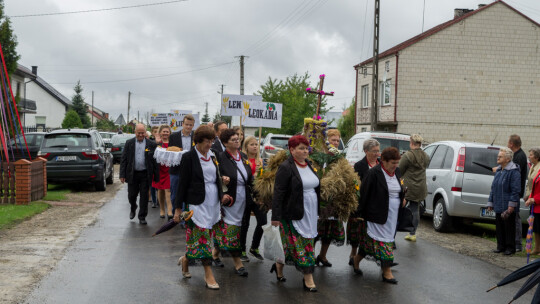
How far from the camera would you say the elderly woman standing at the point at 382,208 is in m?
7.00

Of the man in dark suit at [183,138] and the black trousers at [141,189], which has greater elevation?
the man in dark suit at [183,138]

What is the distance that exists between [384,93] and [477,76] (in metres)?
5.65

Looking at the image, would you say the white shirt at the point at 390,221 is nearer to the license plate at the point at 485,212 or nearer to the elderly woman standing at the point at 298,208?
the elderly woman standing at the point at 298,208

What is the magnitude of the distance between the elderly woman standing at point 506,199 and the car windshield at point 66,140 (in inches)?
460

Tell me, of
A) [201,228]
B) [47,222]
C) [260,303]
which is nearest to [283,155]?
[201,228]

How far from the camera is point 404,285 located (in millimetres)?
6891

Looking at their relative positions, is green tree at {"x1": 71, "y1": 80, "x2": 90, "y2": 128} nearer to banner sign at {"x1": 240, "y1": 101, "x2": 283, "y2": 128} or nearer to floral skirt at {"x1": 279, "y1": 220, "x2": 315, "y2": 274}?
banner sign at {"x1": 240, "y1": 101, "x2": 283, "y2": 128}

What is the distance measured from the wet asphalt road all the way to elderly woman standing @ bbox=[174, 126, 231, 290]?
379mm

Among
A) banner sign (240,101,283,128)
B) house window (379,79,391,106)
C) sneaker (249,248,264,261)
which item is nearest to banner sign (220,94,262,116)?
banner sign (240,101,283,128)

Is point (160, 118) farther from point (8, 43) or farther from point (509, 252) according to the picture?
point (509, 252)

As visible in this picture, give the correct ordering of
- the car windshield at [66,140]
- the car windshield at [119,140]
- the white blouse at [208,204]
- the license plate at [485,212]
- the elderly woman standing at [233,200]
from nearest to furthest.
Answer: the white blouse at [208,204]
the elderly woman standing at [233,200]
the license plate at [485,212]
the car windshield at [66,140]
the car windshield at [119,140]

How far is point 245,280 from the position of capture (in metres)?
6.84

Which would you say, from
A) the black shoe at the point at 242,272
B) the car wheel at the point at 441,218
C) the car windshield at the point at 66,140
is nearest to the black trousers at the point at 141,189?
the black shoe at the point at 242,272

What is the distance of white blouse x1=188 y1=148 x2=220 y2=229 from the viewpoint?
6445 mm
